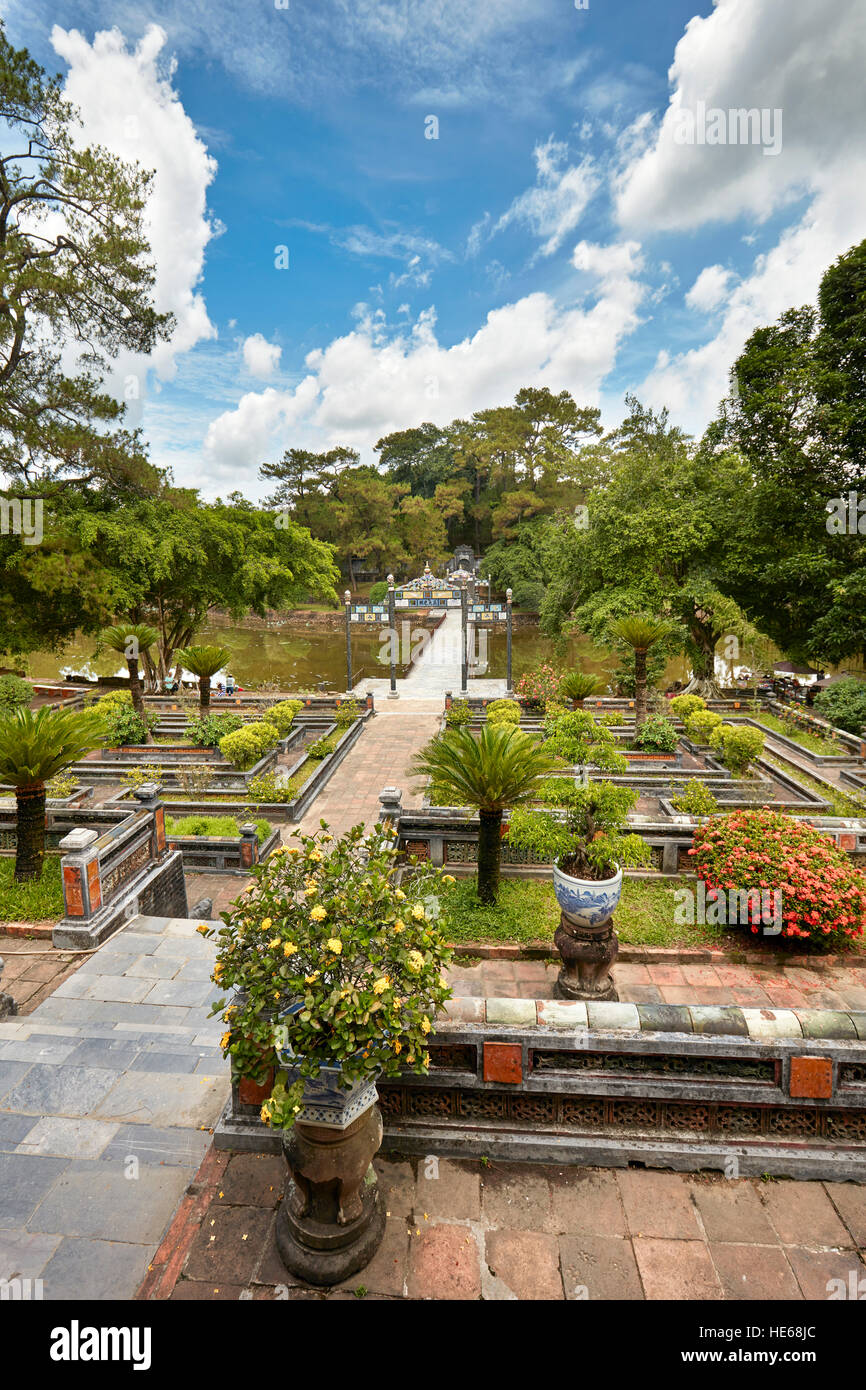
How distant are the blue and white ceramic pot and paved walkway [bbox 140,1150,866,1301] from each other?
2.00m

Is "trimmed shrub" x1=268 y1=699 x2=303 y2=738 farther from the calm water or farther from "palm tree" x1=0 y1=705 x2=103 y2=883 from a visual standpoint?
the calm water

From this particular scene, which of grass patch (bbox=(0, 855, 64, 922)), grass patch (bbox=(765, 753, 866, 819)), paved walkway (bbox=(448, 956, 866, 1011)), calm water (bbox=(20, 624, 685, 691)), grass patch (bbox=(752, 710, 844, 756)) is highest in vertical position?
calm water (bbox=(20, 624, 685, 691))

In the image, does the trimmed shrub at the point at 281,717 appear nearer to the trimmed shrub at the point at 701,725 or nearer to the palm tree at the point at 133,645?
the palm tree at the point at 133,645

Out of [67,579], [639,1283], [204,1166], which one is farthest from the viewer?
[67,579]

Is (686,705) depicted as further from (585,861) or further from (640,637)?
(585,861)

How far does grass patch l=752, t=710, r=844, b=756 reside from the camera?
15198mm

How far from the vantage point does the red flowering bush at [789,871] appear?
649cm

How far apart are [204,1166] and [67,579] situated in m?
17.6

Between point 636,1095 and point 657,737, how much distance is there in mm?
11657

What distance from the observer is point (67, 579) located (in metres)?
17.7

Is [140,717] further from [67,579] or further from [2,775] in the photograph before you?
[2,775]

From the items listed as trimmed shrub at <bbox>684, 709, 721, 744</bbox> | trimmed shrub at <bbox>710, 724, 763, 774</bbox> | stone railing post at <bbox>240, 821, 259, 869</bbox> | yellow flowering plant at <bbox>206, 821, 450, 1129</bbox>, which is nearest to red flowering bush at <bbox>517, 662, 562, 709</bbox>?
trimmed shrub at <bbox>684, 709, 721, 744</bbox>

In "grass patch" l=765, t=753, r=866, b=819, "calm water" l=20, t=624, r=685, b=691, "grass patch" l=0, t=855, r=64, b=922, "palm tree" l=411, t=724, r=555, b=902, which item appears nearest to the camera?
"palm tree" l=411, t=724, r=555, b=902
